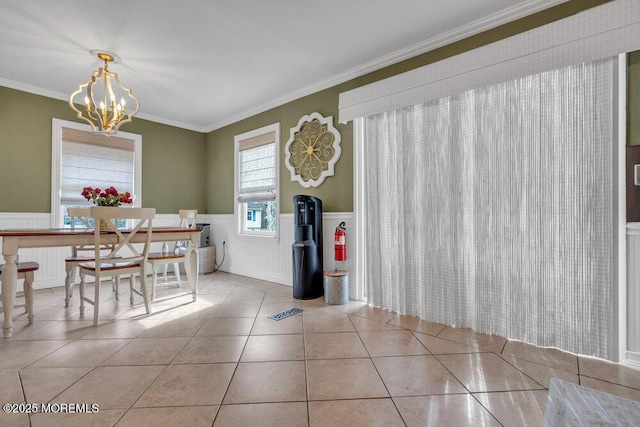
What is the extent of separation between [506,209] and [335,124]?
2.02 metres

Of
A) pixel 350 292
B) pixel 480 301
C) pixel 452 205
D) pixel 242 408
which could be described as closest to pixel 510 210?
pixel 452 205

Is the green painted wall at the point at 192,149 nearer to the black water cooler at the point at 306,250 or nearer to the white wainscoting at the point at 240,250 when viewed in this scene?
the white wainscoting at the point at 240,250

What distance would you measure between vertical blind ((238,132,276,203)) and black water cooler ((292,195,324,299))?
1.06 meters

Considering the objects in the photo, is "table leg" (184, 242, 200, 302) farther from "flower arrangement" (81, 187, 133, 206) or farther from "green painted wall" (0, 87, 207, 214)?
"green painted wall" (0, 87, 207, 214)

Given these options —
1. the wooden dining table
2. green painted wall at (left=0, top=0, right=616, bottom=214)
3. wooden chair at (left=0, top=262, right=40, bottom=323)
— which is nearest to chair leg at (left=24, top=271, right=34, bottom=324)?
wooden chair at (left=0, top=262, right=40, bottom=323)

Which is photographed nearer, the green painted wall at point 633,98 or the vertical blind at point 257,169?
the green painted wall at point 633,98

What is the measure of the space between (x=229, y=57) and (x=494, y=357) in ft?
11.4

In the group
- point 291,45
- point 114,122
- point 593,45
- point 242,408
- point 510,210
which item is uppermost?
point 291,45

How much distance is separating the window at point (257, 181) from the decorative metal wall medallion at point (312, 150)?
0.35 metres

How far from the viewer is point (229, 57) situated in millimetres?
3139

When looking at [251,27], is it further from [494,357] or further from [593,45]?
[494,357]

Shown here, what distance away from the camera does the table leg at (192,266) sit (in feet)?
Result: 11.1

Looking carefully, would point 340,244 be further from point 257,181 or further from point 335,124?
point 257,181

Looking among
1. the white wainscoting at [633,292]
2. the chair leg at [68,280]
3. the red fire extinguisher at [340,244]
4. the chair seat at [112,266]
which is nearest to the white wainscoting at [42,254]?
the chair leg at [68,280]
